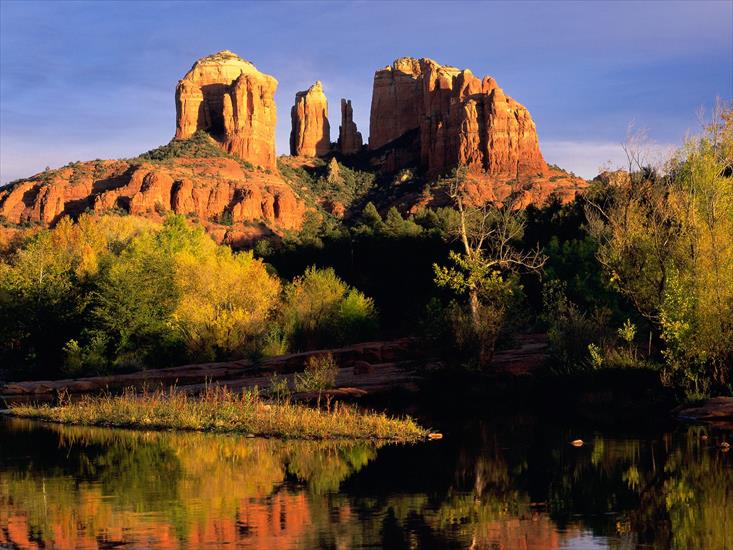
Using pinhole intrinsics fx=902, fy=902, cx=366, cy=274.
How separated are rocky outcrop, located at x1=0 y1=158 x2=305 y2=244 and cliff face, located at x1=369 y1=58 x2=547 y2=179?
21.6m

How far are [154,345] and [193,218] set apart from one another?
7195 centimetres

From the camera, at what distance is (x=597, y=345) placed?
2955 centimetres

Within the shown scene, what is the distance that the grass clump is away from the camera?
68.1ft

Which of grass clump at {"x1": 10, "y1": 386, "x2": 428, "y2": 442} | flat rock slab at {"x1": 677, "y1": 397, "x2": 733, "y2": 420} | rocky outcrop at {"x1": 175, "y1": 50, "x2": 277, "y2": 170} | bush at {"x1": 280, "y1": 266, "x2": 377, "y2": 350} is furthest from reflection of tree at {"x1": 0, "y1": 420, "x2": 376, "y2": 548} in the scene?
rocky outcrop at {"x1": 175, "y1": 50, "x2": 277, "y2": 170}

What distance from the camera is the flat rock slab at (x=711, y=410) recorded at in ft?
74.6

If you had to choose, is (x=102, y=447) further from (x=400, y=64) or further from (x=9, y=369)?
(x=400, y=64)

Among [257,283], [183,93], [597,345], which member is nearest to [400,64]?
[183,93]

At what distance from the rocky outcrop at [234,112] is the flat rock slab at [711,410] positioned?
119 metres

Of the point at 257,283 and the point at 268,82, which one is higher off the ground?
the point at 268,82

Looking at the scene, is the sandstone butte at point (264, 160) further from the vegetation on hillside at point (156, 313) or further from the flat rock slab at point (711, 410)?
the flat rock slab at point (711, 410)

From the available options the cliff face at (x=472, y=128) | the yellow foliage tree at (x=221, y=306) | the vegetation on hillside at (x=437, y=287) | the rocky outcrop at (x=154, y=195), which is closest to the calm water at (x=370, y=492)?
the vegetation on hillside at (x=437, y=287)

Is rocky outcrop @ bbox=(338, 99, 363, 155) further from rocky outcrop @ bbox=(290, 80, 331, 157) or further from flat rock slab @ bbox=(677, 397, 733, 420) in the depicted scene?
flat rock slab @ bbox=(677, 397, 733, 420)

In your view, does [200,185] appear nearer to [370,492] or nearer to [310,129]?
[310,129]

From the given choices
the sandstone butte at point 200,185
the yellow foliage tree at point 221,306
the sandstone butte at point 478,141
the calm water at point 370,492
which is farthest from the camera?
the sandstone butte at point 478,141
